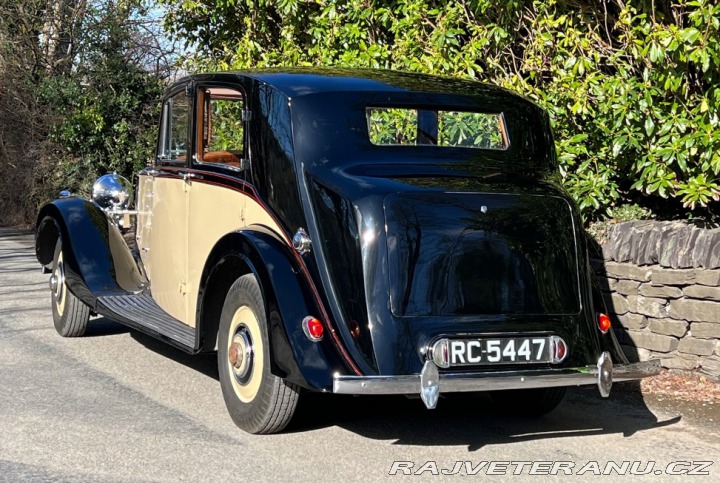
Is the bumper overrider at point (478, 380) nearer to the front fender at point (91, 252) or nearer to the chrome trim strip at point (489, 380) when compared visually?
the chrome trim strip at point (489, 380)

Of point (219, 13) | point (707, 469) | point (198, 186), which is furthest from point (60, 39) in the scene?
point (707, 469)

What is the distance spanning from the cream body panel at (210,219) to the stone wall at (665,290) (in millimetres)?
2813

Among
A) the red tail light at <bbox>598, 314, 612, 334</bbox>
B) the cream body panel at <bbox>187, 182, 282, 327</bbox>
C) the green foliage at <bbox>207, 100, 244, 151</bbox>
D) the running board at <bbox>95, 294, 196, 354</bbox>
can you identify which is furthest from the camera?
the green foliage at <bbox>207, 100, 244, 151</bbox>

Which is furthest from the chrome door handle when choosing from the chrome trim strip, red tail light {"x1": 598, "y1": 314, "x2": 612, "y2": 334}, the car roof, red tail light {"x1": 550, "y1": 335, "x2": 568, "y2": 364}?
red tail light {"x1": 598, "y1": 314, "x2": 612, "y2": 334}

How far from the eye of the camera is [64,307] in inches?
309

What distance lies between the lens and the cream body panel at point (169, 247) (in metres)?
6.52

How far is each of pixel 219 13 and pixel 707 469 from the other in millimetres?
8113

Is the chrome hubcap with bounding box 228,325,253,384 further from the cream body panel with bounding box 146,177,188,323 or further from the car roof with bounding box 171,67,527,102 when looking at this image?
the car roof with bounding box 171,67,527,102

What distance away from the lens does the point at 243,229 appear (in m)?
5.48

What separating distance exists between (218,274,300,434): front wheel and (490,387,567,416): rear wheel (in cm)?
148

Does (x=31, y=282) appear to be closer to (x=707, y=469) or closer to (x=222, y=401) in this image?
(x=222, y=401)

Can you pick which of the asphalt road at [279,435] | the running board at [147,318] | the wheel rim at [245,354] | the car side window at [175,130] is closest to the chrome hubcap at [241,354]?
the wheel rim at [245,354]

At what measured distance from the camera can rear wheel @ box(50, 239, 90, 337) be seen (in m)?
7.75

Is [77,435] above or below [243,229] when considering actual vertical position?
below
